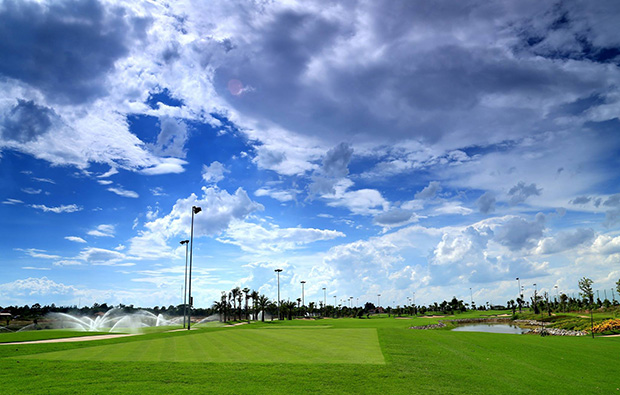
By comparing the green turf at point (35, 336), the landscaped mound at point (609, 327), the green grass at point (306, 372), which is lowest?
the landscaped mound at point (609, 327)

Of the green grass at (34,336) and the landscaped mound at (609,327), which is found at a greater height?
the green grass at (34,336)

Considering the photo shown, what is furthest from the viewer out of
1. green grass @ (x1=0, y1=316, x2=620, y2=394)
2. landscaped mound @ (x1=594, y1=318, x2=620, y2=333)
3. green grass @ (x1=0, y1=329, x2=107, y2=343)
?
landscaped mound @ (x1=594, y1=318, x2=620, y2=333)

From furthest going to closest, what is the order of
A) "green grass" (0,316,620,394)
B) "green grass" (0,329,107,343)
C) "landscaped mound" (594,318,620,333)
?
"landscaped mound" (594,318,620,333), "green grass" (0,329,107,343), "green grass" (0,316,620,394)

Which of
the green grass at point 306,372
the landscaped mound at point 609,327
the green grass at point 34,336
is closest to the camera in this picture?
the green grass at point 306,372

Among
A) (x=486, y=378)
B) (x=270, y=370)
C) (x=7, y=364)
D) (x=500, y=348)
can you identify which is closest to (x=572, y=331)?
(x=500, y=348)

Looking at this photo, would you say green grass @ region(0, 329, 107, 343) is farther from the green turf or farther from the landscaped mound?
the landscaped mound

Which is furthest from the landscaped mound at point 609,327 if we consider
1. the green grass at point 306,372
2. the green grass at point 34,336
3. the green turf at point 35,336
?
the green grass at point 34,336

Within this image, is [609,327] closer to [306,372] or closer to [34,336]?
[306,372]

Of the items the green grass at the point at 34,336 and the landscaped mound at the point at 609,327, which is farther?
the landscaped mound at the point at 609,327

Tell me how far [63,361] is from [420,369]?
20622mm

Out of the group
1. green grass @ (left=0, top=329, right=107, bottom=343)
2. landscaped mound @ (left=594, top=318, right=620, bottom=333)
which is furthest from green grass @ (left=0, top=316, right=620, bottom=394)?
landscaped mound @ (left=594, top=318, right=620, bottom=333)

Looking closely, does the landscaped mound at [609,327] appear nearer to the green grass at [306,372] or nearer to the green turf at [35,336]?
the green grass at [306,372]

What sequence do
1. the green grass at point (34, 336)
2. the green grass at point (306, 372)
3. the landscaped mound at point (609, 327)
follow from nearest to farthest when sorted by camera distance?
the green grass at point (306, 372)
the green grass at point (34, 336)
the landscaped mound at point (609, 327)

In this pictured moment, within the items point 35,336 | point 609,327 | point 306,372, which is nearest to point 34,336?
point 35,336
